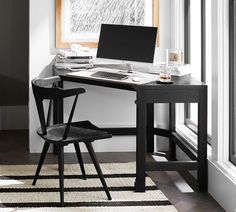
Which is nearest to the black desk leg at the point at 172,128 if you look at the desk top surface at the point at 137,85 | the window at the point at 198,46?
the window at the point at 198,46

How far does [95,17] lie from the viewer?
18.1 feet

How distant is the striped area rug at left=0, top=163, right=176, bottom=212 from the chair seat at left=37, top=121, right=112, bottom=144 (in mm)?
389

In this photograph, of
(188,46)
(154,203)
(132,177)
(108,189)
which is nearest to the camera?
(154,203)

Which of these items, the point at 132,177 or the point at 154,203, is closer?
the point at 154,203

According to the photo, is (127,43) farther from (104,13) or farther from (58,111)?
(58,111)

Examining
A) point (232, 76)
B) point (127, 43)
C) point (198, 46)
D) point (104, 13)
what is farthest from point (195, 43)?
point (232, 76)

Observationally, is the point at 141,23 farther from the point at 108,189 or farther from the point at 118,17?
the point at 108,189

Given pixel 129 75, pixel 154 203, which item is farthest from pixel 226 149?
pixel 129 75

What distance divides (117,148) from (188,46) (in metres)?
1.07

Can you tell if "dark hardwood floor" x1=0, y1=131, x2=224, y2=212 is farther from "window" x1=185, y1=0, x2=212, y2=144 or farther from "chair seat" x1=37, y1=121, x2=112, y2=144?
"chair seat" x1=37, y1=121, x2=112, y2=144

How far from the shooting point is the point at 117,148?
5.57 metres

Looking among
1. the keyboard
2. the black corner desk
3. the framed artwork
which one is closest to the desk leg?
the black corner desk

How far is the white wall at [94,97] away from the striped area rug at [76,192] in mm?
613

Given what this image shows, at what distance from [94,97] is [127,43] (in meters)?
0.75
